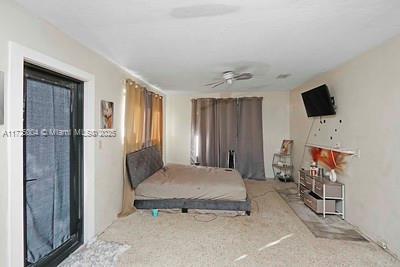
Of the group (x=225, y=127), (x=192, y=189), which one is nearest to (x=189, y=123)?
(x=225, y=127)

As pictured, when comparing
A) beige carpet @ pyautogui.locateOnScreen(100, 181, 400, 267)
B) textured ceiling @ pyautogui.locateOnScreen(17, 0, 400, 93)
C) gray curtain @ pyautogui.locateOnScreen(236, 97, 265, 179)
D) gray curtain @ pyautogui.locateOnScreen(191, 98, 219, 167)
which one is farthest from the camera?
gray curtain @ pyautogui.locateOnScreen(191, 98, 219, 167)

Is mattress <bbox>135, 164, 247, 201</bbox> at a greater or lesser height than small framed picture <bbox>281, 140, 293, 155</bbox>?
lesser

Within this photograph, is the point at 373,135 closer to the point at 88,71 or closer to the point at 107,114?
the point at 107,114

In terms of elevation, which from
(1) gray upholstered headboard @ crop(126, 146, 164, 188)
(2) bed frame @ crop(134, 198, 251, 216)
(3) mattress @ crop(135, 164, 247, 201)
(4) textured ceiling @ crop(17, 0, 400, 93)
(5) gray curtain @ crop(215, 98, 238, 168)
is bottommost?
(2) bed frame @ crop(134, 198, 251, 216)

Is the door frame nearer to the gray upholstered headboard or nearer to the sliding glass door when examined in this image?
the sliding glass door

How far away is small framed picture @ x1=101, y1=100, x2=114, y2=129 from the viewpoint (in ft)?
9.80

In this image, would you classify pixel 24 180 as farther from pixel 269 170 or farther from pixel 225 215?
pixel 269 170

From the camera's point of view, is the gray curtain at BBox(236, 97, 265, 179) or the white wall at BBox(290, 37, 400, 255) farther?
the gray curtain at BBox(236, 97, 265, 179)

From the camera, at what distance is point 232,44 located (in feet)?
8.56

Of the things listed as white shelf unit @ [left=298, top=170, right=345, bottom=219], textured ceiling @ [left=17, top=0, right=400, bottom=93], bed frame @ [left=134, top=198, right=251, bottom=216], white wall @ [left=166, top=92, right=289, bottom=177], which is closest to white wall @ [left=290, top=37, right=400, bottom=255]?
white shelf unit @ [left=298, top=170, right=345, bottom=219]

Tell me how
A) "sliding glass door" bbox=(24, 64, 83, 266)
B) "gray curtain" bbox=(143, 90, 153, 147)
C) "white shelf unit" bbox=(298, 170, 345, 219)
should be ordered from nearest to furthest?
"sliding glass door" bbox=(24, 64, 83, 266)
"white shelf unit" bbox=(298, 170, 345, 219)
"gray curtain" bbox=(143, 90, 153, 147)

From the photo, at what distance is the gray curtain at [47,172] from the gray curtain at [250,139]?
444 cm

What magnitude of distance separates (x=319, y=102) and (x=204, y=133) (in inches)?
123

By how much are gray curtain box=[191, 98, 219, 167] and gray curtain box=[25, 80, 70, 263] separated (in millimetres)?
4026
